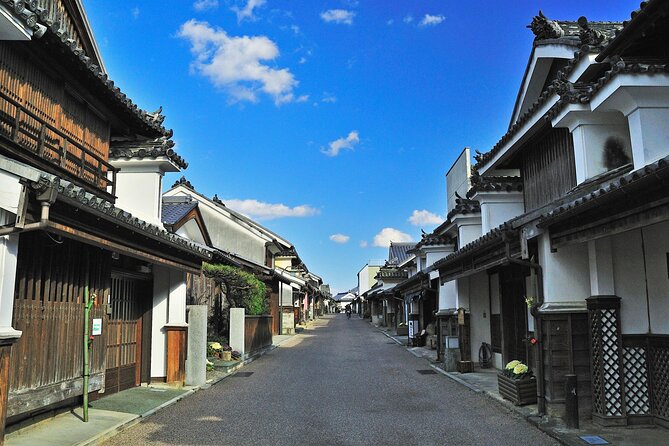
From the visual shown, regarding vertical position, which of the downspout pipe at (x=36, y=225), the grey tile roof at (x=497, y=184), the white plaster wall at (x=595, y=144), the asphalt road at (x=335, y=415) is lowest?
the asphalt road at (x=335, y=415)

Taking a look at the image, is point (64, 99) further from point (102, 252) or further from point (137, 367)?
point (137, 367)

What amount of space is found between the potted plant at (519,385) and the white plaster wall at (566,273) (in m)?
1.90

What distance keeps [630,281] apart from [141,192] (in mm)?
10936

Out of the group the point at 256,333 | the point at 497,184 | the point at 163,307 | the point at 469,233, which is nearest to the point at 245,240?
the point at 256,333

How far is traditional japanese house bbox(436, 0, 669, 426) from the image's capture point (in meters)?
7.83

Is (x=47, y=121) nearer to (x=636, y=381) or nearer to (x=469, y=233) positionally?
(x=636, y=381)

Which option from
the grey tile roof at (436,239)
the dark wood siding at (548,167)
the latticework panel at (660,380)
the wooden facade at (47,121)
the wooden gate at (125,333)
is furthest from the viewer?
the grey tile roof at (436,239)

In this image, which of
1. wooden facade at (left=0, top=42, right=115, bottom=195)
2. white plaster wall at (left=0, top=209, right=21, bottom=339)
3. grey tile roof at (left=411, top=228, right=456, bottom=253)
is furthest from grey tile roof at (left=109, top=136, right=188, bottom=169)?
grey tile roof at (left=411, top=228, right=456, bottom=253)

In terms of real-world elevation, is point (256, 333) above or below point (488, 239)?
below

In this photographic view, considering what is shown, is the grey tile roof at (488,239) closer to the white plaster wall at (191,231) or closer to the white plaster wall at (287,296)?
the white plaster wall at (191,231)

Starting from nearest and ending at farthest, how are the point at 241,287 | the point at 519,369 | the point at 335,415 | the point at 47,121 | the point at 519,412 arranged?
the point at 47,121, the point at 519,412, the point at 335,415, the point at 519,369, the point at 241,287

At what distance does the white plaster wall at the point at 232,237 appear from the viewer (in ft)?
110

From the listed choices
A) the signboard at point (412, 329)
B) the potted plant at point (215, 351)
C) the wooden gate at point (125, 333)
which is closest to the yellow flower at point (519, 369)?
the wooden gate at point (125, 333)

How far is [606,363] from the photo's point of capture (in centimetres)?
873
